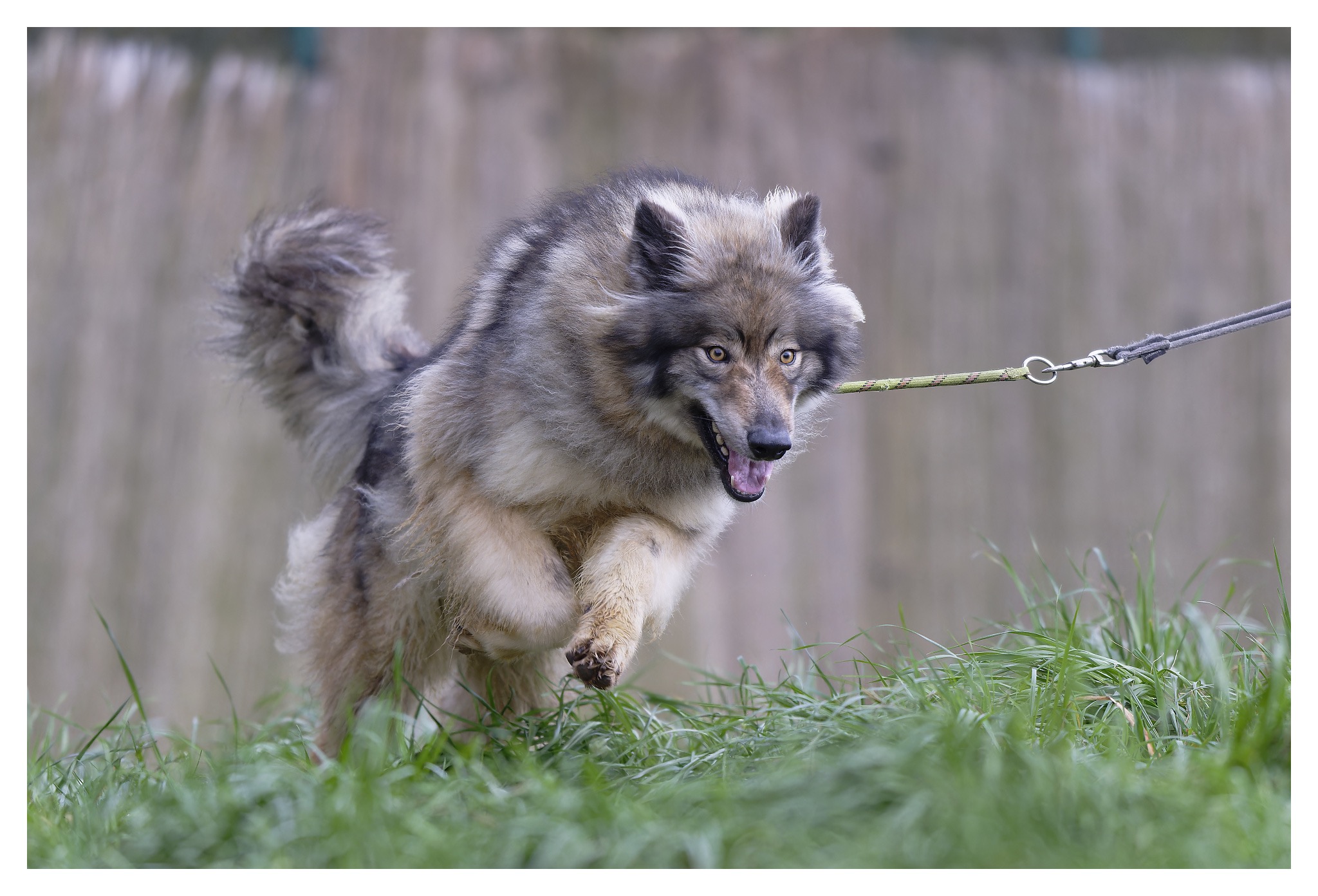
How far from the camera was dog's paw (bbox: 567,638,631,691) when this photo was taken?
3.62 meters

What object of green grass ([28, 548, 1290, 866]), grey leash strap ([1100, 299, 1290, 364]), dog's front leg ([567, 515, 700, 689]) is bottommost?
green grass ([28, 548, 1290, 866])

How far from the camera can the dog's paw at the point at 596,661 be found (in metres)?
3.62

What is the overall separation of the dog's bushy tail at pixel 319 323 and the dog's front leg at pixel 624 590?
1.53 m

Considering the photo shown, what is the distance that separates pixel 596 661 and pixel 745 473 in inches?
32.2

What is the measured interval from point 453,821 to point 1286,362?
6966 mm

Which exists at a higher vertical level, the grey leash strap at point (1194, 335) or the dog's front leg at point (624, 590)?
the grey leash strap at point (1194, 335)

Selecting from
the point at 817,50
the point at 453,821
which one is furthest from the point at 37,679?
the point at 817,50

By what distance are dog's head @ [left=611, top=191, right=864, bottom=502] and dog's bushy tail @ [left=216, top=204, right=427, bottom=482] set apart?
5.21 ft

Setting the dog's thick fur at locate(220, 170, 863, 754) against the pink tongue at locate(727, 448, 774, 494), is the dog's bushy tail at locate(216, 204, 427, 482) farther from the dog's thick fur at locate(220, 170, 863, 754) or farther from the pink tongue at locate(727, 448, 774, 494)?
the pink tongue at locate(727, 448, 774, 494)

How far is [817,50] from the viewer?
7.41 metres

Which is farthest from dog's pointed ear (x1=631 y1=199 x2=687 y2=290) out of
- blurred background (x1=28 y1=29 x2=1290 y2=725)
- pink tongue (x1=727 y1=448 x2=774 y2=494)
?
blurred background (x1=28 y1=29 x2=1290 y2=725)

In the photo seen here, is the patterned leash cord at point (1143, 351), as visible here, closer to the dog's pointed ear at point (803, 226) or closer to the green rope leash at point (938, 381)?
the green rope leash at point (938, 381)

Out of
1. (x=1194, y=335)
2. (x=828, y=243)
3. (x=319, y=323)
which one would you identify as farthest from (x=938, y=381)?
(x=828, y=243)

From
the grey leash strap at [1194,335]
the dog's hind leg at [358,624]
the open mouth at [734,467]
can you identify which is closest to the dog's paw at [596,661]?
the open mouth at [734,467]
